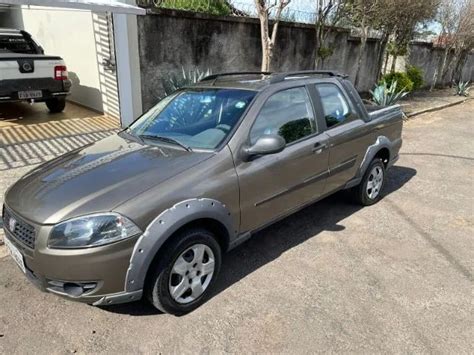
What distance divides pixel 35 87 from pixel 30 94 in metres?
0.17

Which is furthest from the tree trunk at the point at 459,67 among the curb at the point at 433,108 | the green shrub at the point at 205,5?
the green shrub at the point at 205,5

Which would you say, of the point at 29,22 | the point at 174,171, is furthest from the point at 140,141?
the point at 29,22

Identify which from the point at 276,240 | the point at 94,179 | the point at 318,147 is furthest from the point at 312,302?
the point at 94,179

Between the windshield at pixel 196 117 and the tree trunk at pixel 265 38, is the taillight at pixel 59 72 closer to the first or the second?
the tree trunk at pixel 265 38

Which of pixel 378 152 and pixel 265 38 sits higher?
pixel 265 38

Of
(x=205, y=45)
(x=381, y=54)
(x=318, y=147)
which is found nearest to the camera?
(x=318, y=147)

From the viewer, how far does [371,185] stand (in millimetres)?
4777

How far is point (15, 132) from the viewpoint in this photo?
7.33 meters

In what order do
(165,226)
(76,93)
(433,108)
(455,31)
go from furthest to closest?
(455,31) → (433,108) → (76,93) → (165,226)

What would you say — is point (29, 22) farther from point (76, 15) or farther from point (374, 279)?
point (374, 279)

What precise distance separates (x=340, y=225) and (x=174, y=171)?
7.58 feet

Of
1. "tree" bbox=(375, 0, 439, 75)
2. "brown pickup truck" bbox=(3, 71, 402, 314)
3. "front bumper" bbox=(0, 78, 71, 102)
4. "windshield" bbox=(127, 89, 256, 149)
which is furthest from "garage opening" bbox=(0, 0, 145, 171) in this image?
"tree" bbox=(375, 0, 439, 75)

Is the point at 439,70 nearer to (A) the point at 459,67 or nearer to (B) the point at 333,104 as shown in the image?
(A) the point at 459,67

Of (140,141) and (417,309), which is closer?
(417,309)
